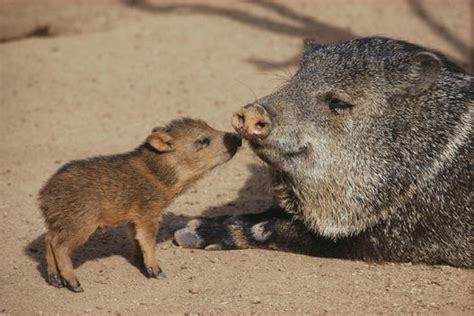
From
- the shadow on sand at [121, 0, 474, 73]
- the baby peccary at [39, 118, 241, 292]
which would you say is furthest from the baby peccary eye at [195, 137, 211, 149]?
the shadow on sand at [121, 0, 474, 73]

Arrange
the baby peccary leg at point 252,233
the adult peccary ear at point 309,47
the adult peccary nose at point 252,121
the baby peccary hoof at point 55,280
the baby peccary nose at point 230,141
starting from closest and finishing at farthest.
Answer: the adult peccary nose at point 252,121 < the baby peccary hoof at point 55,280 < the baby peccary leg at point 252,233 < the baby peccary nose at point 230,141 < the adult peccary ear at point 309,47

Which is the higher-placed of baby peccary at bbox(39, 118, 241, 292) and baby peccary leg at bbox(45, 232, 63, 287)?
baby peccary at bbox(39, 118, 241, 292)

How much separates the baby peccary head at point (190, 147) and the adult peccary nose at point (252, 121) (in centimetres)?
74

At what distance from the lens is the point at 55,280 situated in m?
5.18

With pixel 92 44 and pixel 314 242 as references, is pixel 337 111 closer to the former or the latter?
pixel 314 242

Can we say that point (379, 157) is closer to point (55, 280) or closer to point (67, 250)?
point (67, 250)

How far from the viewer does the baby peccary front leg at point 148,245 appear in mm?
5328

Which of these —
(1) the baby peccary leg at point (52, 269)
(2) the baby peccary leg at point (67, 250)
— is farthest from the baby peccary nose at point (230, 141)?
(1) the baby peccary leg at point (52, 269)

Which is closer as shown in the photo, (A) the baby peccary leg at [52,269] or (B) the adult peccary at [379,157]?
(A) the baby peccary leg at [52,269]

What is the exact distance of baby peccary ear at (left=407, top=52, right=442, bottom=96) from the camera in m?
5.47

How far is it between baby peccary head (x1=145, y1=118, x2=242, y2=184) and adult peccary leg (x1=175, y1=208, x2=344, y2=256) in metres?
0.43

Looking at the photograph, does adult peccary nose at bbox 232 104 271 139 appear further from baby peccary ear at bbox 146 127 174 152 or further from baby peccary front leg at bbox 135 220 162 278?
baby peccary front leg at bbox 135 220 162 278

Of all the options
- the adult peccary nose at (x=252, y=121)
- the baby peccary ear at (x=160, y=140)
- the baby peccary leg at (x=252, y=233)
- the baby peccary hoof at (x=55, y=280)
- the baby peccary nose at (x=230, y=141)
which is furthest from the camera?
→ the baby peccary nose at (x=230, y=141)

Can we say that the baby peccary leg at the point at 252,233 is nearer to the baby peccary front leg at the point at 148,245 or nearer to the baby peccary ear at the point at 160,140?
the baby peccary front leg at the point at 148,245
